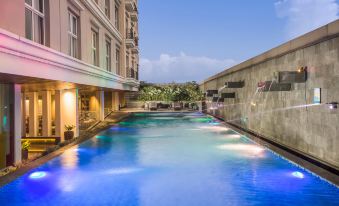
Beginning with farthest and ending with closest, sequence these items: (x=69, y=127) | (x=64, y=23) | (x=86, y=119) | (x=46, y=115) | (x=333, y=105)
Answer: (x=86, y=119) < (x=69, y=127) < (x=46, y=115) < (x=64, y=23) < (x=333, y=105)

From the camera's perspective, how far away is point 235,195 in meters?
6.22

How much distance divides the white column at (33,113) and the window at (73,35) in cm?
344

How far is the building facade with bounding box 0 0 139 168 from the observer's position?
834 centimetres

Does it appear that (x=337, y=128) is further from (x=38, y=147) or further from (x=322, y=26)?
(x=38, y=147)

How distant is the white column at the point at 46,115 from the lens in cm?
1647

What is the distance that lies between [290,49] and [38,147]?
11.2 m

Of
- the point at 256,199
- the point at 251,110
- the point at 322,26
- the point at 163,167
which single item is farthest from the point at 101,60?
the point at 256,199

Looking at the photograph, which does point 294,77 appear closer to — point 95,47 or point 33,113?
point 33,113

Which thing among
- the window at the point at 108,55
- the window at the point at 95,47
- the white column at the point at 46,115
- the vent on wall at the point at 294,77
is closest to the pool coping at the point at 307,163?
the vent on wall at the point at 294,77

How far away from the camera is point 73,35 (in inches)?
604

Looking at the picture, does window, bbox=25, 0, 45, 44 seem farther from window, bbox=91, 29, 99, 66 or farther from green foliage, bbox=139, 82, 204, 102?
green foliage, bbox=139, 82, 204, 102

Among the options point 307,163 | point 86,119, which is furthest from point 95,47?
point 307,163

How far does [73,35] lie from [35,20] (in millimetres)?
4408

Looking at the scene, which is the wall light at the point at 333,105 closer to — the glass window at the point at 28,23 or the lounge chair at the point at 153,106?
the glass window at the point at 28,23
